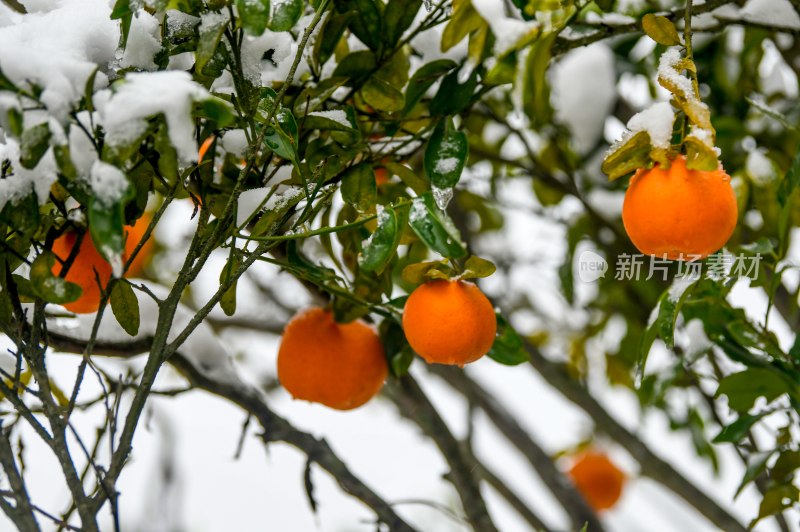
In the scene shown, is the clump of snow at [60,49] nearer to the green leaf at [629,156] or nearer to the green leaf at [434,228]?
the green leaf at [434,228]

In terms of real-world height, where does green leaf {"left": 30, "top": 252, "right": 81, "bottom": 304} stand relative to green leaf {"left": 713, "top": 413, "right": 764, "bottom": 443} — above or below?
above

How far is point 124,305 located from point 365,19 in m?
0.28

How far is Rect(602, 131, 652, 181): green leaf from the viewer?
538 mm

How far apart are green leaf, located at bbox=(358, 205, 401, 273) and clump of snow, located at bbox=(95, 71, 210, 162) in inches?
5.1

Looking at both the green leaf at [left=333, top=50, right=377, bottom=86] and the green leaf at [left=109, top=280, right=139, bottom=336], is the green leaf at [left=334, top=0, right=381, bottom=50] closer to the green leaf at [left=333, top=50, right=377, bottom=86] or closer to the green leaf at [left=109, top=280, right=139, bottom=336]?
the green leaf at [left=333, top=50, right=377, bottom=86]

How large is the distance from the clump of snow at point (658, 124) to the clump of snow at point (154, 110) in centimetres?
27

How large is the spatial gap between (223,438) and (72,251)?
5.54 ft

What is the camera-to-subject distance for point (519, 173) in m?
1.18

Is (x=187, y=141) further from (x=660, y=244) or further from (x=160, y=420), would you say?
(x=160, y=420)

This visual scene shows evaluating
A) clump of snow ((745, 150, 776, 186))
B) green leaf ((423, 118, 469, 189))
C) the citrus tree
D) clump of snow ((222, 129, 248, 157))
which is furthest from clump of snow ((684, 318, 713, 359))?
clump of snow ((222, 129, 248, 157))

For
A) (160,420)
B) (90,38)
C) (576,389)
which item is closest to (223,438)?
(160,420)

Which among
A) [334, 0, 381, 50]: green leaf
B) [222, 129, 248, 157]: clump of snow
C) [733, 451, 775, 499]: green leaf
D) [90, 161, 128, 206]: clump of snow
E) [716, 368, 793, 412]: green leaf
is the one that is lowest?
[733, 451, 775, 499]: green leaf

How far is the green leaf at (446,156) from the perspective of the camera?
601mm

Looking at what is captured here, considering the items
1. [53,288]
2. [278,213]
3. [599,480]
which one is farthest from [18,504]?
[599,480]
